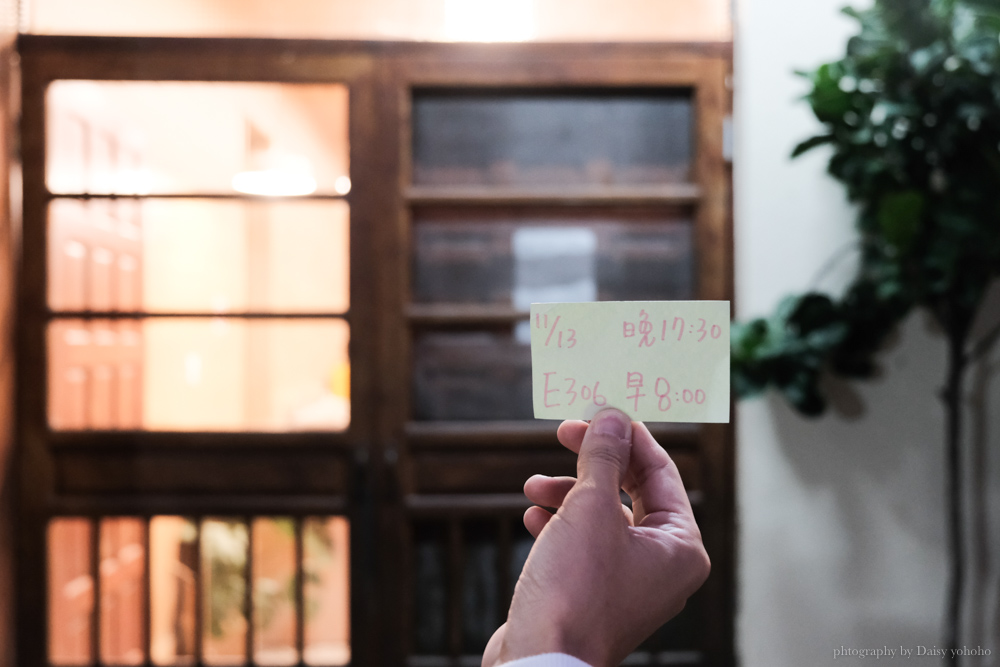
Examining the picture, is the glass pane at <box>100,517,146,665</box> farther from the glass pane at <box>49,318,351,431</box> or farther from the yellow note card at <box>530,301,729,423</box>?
the yellow note card at <box>530,301,729,423</box>

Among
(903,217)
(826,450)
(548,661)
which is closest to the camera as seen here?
(548,661)

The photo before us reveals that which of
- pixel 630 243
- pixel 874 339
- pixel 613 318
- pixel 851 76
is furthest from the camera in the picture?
pixel 630 243

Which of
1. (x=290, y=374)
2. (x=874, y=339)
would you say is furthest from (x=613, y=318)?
(x=290, y=374)

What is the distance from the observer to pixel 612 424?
1.68ft

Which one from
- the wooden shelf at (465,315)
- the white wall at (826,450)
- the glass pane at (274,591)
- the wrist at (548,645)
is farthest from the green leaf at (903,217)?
the glass pane at (274,591)

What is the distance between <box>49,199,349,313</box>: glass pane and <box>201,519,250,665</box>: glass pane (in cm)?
60

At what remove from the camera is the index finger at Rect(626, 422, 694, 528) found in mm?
584

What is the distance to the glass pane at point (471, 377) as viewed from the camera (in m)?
1.53

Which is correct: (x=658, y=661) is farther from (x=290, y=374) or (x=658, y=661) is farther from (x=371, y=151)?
(x=371, y=151)

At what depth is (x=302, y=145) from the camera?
59.6 inches

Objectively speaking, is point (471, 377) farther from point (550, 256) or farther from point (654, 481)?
A: point (654, 481)

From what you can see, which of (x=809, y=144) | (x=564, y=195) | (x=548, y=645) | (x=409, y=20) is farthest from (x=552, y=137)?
Result: (x=548, y=645)

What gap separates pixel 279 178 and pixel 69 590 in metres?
1.23

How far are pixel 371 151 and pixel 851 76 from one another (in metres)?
1.09
